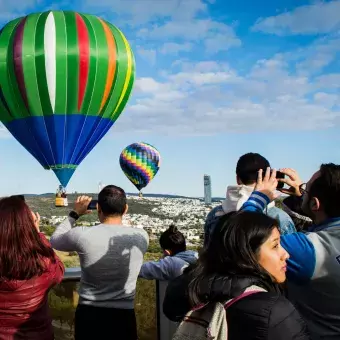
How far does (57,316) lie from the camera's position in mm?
3549

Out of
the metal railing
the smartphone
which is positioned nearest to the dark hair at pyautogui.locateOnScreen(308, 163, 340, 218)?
the smartphone

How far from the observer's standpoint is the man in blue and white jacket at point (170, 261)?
3143 mm

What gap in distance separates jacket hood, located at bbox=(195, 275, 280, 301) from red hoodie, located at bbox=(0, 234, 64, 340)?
1.08 m

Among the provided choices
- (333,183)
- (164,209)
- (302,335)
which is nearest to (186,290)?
A: (302,335)

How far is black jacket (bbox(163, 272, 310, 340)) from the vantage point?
152 cm

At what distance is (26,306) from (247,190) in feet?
3.95

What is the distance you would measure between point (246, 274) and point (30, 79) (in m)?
13.6

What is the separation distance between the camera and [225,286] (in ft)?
5.25

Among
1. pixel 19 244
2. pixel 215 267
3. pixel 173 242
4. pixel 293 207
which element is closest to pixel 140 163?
pixel 173 242

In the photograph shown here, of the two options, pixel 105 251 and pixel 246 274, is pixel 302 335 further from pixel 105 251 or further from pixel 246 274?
pixel 105 251

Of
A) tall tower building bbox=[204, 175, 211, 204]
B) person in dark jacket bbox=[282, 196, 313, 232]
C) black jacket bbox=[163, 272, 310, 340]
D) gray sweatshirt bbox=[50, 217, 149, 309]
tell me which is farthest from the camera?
tall tower building bbox=[204, 175, 211, 204]

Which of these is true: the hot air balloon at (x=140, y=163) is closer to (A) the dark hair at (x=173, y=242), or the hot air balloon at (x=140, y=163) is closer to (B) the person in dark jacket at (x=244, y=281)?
(A) the dark hair at (x=173, y=242)

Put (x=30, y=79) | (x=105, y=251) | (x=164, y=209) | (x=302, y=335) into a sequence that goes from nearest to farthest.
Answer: (x=302, y=335), (x=105, y=251), (x=30, y=79), (x=164, y=209)

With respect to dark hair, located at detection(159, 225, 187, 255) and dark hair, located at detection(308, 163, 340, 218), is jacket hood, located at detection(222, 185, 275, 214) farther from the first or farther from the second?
dark hair, located at detection(159, 225, 187, 255)
